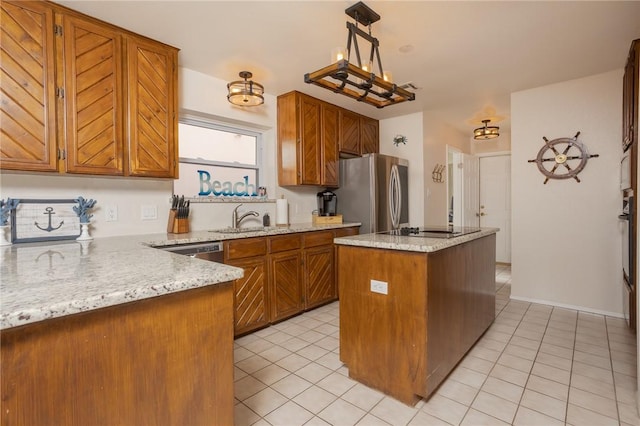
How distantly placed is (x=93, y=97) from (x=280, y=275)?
2030mm

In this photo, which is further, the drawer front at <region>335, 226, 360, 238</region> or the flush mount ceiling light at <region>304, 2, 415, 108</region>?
the drawer front at <region>335, 226, 360, 238</region>

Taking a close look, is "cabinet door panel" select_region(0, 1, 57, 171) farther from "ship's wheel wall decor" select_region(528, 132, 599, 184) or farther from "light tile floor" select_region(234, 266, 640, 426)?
"ship's wheel wall decor" select_region(528, 132, 599, 184)

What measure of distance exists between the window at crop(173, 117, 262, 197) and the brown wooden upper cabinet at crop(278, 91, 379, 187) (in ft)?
1.12

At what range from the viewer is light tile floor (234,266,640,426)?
1.67 metres

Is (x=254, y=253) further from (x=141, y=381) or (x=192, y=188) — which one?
(x=141, y=381)

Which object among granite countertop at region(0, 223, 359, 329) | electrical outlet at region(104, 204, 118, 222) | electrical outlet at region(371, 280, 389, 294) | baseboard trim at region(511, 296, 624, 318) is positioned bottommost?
baseboard trim at region(511, 296, 624, 318)

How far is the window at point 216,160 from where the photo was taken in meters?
3.09

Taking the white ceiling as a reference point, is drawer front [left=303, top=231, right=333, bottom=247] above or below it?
below

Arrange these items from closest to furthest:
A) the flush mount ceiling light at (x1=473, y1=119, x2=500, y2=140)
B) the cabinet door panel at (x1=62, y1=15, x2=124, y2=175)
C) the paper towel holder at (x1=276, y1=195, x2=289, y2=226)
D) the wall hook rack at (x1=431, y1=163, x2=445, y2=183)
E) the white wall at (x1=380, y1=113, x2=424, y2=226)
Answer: the cabinet door panel at (x1=62, y1=15, x2=124, y2=175) → the paper towel holder at (x1=276, y1=195, x2=289, y2=226) → the white wall at (x1=380, y1=113, x2=424, y2=226) → the flush mount ceiling light at (x1=473, y1=119, x2=500, y2=140) → the wall hook rack at (x1=431, y1=163, x2=445, y2=183)

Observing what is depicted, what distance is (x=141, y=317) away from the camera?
91 cm

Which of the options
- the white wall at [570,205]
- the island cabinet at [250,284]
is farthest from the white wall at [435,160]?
the island cabinet at [250,284]

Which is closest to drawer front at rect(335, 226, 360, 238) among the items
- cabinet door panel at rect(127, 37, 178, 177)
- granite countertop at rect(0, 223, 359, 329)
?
cabinet door panel at rect(127, 37, 178, 177)

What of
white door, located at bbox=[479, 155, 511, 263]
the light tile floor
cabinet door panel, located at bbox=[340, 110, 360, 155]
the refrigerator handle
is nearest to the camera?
the light tile floor

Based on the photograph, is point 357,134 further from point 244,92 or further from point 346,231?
point 244,92
